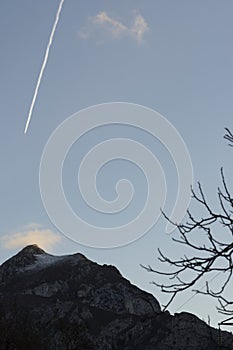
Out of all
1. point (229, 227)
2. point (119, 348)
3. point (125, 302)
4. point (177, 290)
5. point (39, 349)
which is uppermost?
point (125, 302)

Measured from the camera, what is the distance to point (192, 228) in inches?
244

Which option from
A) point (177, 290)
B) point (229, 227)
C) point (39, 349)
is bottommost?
point (177, 290)

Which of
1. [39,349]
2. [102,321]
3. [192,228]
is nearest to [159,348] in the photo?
[102,321]

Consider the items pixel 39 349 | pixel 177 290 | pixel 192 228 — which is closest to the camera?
pixel 177 290

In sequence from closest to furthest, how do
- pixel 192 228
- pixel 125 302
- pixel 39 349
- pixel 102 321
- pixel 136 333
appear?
pixel 192 228 < pixel 39 349 < pixel 136 333 < pixel 102 321 < pixel 125 302

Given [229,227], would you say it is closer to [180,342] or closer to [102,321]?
[180,342]

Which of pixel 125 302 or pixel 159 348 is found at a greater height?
pixel 125 302

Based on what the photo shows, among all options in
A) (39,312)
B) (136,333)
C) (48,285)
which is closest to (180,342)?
(136,333)

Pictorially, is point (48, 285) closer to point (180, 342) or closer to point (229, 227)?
point (180, 342)

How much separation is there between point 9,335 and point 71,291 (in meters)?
134

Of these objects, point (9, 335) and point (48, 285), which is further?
point (48, 285)

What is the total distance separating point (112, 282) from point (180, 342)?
45.1 m

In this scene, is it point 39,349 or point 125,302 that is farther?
point 125,302

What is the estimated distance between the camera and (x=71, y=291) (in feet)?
574
